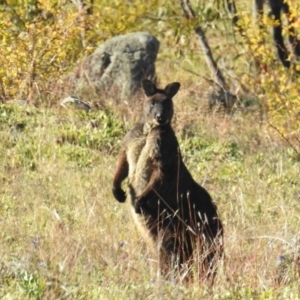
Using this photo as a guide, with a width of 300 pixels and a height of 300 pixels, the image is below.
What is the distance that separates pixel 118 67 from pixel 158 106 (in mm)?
5491

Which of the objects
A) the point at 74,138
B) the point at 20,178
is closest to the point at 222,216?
the point at 20,178

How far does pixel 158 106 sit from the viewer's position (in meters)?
8.13

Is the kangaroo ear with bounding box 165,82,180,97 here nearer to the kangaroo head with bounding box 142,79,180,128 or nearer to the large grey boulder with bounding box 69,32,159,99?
the kangaroo head with bounding box 142,79,180,128

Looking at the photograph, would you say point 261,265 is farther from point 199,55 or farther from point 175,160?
point 199,55

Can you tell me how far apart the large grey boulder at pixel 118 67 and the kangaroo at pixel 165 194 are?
484cm

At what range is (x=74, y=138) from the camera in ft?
36.1

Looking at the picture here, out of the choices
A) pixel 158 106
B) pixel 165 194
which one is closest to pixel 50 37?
pixel 158 106

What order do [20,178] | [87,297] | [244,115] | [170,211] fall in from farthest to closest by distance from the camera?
[244,115] → [20,178] → [170,211] → [87,297]

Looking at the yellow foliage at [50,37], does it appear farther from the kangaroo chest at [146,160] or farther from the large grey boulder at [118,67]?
the kangaroo chest at [146,160]

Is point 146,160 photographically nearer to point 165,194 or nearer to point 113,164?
point 165,194

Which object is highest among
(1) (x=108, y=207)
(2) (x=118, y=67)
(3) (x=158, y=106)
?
(3) (x=158, y=106)

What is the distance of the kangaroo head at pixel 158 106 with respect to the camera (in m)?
8.04

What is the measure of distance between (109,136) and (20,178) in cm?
191

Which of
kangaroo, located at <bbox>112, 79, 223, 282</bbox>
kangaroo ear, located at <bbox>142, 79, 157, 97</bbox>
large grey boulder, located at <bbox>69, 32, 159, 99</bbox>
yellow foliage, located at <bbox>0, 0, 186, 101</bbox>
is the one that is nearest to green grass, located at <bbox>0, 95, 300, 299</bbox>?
kangaroo, located at <bbox>112, 79, 223, 282</bbox>
